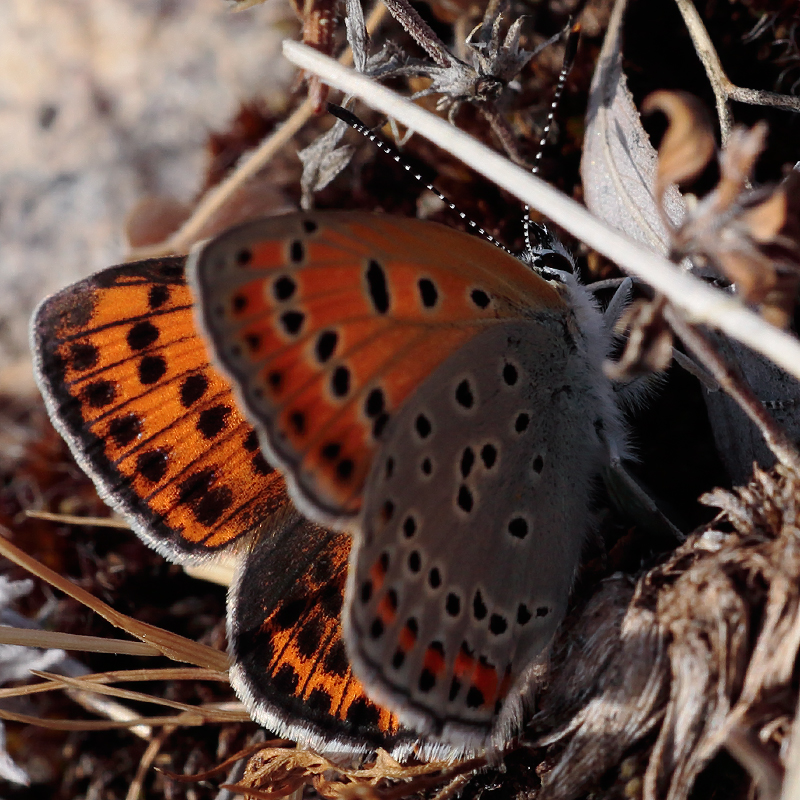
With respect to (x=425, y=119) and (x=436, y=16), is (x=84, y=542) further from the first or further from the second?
(x=436, y=16)

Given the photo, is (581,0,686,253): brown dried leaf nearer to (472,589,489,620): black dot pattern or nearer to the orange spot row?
(472,589,489,620): black dot pattern

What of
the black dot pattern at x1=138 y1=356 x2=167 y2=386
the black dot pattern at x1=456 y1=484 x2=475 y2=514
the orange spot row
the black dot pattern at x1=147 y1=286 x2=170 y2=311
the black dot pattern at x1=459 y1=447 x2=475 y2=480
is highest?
the black dot pattern at x1=147 y1=286 x2=170 y2=311

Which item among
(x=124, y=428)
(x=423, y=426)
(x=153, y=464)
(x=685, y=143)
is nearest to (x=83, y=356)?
(x=124, y=428)

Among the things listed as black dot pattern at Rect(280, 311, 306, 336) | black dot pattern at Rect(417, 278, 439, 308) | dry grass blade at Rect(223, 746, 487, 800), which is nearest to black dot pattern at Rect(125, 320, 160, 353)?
black dot pattern at Rect(280, 311, 306, 336)

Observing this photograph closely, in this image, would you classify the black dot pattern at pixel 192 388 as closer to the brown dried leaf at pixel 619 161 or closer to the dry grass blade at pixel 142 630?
the dry grass blade at pixel 142 630

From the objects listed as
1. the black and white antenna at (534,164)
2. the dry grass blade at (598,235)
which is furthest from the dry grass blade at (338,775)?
the black and white antenna at (534,164)

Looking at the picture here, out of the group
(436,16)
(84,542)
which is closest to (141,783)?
(84,542)
